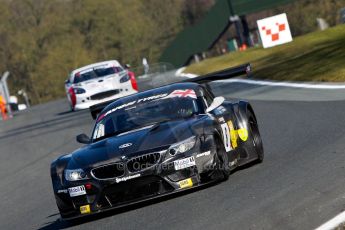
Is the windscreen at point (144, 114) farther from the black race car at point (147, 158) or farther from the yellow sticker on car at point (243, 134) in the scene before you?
the yellow sticker on car at point (243, 134)

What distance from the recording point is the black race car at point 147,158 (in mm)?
8297

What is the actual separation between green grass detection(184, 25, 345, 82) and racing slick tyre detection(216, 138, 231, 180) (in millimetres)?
11312

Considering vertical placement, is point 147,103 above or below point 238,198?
above

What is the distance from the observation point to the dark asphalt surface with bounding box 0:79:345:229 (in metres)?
6.89

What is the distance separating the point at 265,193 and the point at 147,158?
1.21m

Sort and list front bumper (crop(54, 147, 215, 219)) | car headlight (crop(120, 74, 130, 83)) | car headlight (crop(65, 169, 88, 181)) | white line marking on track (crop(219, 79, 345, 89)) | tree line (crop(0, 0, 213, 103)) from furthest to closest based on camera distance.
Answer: tree line (crop(0, 0, 213, 103))
car headlight (crop(120, 74, 130, 83))
white line marking on track (crop(219, 79, 345, 89))
car headlight (crop(65, 169, 88, 181))
front bumper (crop(54, 147, 215, 219))

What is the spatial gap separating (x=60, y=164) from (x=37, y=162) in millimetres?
8242

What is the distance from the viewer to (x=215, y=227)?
675cm

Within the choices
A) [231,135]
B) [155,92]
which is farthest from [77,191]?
[155,92]

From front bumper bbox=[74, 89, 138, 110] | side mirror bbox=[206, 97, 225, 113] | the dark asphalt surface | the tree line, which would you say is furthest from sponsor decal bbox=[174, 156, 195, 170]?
the tree line

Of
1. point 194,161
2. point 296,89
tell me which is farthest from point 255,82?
point 194,161

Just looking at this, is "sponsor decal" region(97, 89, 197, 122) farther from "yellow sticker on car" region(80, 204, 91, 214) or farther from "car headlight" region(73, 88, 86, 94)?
"car headlight" region(73, 88, 86, 94)

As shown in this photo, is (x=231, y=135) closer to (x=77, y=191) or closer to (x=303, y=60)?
(x=77, y=191)

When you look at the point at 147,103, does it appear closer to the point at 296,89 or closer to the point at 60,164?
the point at 60,164
